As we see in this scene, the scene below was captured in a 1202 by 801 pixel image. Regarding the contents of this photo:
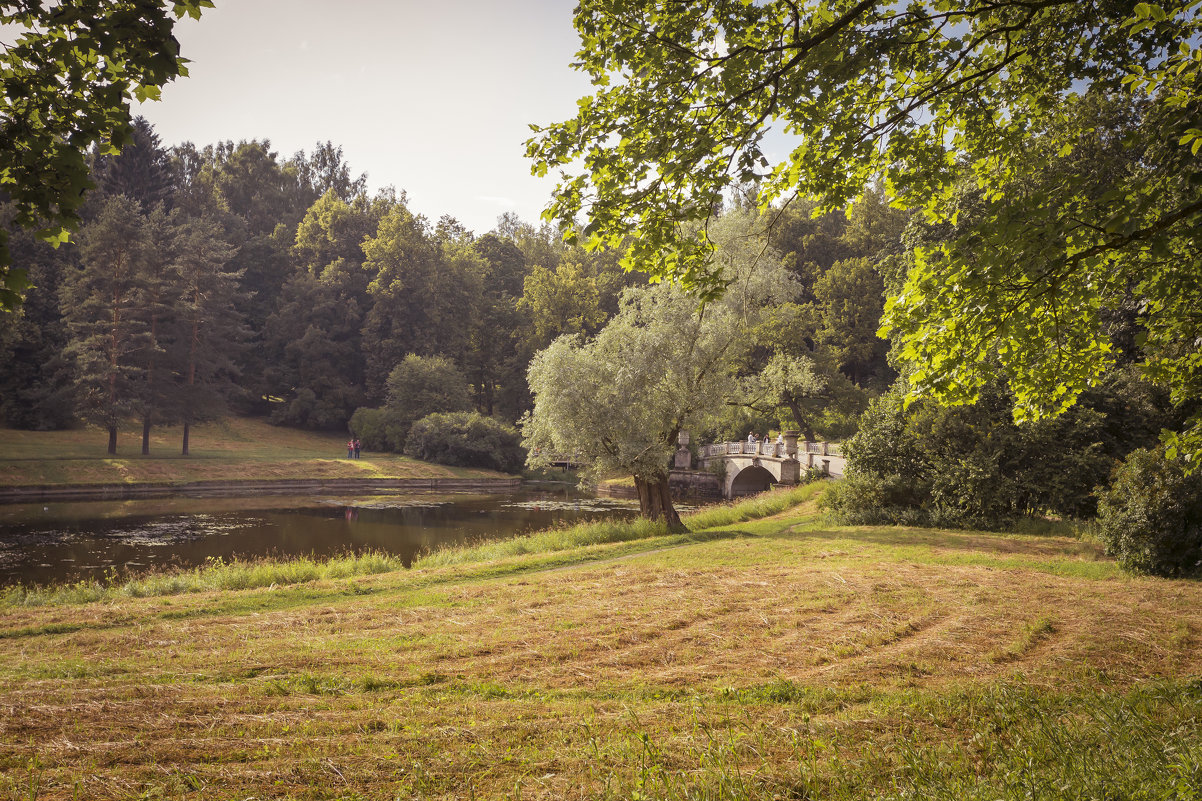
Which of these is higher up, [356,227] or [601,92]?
[356,227]

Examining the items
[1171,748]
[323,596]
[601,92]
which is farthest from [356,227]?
[1171,748]

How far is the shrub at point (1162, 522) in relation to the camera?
37.3 ft

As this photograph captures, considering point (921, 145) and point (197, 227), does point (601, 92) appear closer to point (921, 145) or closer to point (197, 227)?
point (921, 145)

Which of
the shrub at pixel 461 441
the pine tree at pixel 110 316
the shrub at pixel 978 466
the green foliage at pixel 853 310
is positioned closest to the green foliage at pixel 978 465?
the shrub at pixel 978 466

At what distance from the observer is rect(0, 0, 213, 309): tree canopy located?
14.3 feet

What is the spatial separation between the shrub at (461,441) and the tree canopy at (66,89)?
1811 inches

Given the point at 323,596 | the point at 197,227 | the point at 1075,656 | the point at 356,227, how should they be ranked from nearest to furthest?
the point at 1075,656
the point at 323,596
the point at 197,227
the point at 356,227

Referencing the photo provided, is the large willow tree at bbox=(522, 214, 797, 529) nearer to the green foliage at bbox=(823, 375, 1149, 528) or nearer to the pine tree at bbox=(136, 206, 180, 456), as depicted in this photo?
the green foliage at bbox=(823, 375, 1149, 528)

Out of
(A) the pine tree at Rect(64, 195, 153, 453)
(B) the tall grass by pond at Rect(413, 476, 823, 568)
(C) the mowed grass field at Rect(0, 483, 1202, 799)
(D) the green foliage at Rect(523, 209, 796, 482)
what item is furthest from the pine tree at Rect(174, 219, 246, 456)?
(C) the mowed grass field at Rect(0, 483, 1202, 799)

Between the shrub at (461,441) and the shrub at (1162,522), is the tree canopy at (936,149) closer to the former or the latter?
the shrub at (1162,522)

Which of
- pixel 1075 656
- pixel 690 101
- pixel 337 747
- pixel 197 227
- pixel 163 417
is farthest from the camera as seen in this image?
pixel 197 227

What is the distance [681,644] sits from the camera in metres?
7.52

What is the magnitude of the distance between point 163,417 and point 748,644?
48.7 meters

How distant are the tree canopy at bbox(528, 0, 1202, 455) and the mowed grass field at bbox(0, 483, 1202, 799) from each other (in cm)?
282
